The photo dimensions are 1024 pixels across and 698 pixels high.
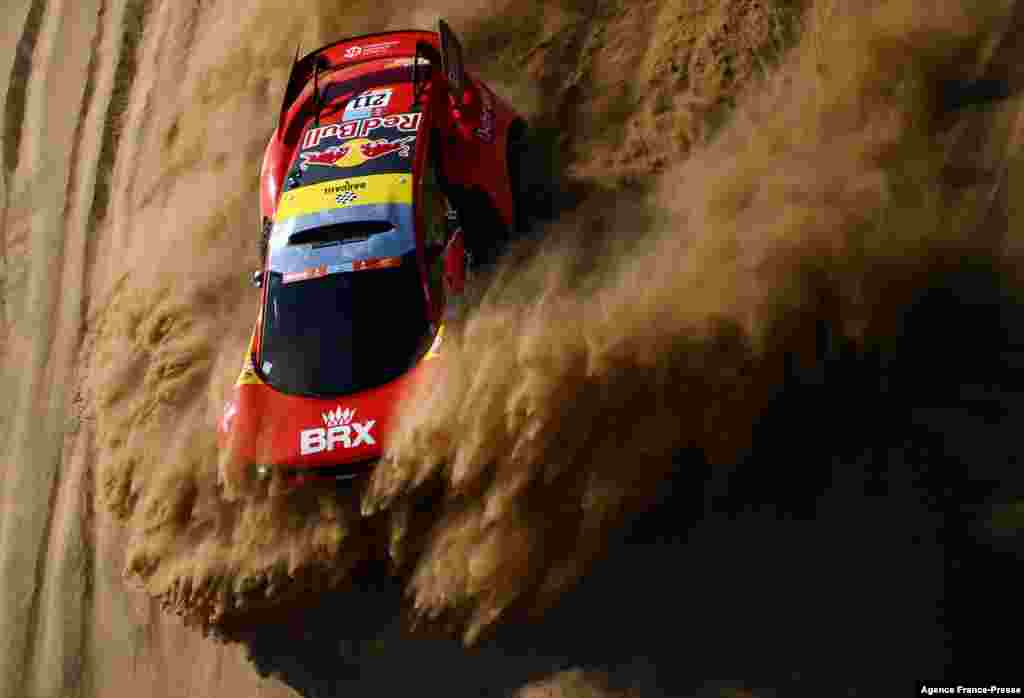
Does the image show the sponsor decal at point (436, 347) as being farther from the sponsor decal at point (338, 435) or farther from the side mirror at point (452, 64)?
the side mirror at point (452, 64)

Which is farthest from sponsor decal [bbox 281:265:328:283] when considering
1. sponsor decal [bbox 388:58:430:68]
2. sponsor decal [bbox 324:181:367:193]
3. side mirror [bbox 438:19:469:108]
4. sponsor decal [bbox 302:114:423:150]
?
sponsor decal [bbox 388:58:430:68]

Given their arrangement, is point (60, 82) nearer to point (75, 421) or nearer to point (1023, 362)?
point (75, 421)

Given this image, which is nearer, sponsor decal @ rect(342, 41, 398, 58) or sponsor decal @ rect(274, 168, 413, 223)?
sponsor decal @ rect(274, 168, 413, 223)

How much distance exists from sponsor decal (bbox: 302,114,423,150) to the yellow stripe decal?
44 cm

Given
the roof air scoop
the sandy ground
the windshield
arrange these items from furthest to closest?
the roof air scoop → the windshield → the sandy ground

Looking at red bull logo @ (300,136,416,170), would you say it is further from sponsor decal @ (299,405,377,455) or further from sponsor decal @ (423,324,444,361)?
sponsor decal @ (299,405,377,455)

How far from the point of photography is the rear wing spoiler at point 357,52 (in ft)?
25.0

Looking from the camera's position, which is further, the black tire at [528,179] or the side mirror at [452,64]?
the black tire at [528,179]

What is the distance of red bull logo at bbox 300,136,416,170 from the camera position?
669 centimetres

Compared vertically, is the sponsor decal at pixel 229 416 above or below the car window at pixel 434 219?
below

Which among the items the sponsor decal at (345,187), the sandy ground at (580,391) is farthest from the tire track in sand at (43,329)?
the sponsor decal at (345,187)

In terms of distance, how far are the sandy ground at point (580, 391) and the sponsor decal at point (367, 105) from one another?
1.32m

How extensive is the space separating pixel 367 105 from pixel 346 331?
176 cm

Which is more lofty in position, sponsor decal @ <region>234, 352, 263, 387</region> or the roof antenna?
the roof antenna
